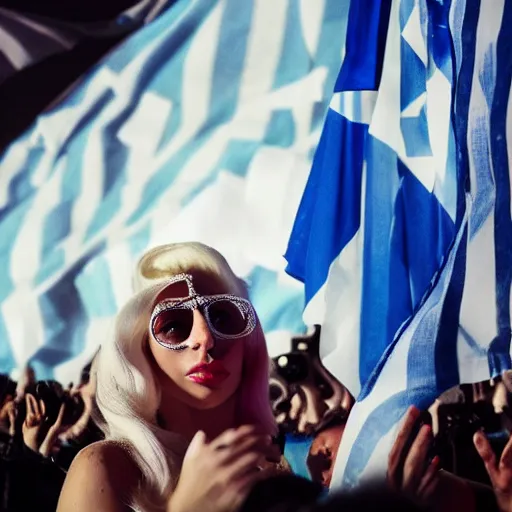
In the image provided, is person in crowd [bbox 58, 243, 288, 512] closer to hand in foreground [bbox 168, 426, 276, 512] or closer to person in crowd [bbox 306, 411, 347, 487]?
hand in foreground [bbox 168, 426, 276, 512]

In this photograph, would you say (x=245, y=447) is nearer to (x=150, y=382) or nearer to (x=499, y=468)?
(x=150, y=382)

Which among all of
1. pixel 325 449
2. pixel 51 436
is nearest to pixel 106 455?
pixel 51 436

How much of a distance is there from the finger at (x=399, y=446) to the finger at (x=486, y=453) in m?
0.19

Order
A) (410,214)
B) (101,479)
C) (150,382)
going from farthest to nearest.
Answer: (410,214), (150,382), (101,479)

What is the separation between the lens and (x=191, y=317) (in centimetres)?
215

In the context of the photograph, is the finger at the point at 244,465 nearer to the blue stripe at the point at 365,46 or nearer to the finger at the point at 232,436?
the finger at the point at 232,436

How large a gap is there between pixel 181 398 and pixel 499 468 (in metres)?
0.91

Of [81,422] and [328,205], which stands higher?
[328,205]

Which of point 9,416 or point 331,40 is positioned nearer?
point 9,416

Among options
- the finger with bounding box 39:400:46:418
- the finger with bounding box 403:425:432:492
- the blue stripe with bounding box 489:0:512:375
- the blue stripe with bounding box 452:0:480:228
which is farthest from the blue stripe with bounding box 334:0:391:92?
the finger with bounding box 39:400:46:418

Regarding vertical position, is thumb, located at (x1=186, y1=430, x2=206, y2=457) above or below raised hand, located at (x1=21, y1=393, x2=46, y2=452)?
below

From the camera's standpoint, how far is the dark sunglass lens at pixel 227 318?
2.16 m

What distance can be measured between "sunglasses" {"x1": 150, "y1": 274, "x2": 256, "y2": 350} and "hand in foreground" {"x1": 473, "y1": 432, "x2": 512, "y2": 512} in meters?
0.72

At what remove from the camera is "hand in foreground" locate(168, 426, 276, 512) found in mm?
2014
